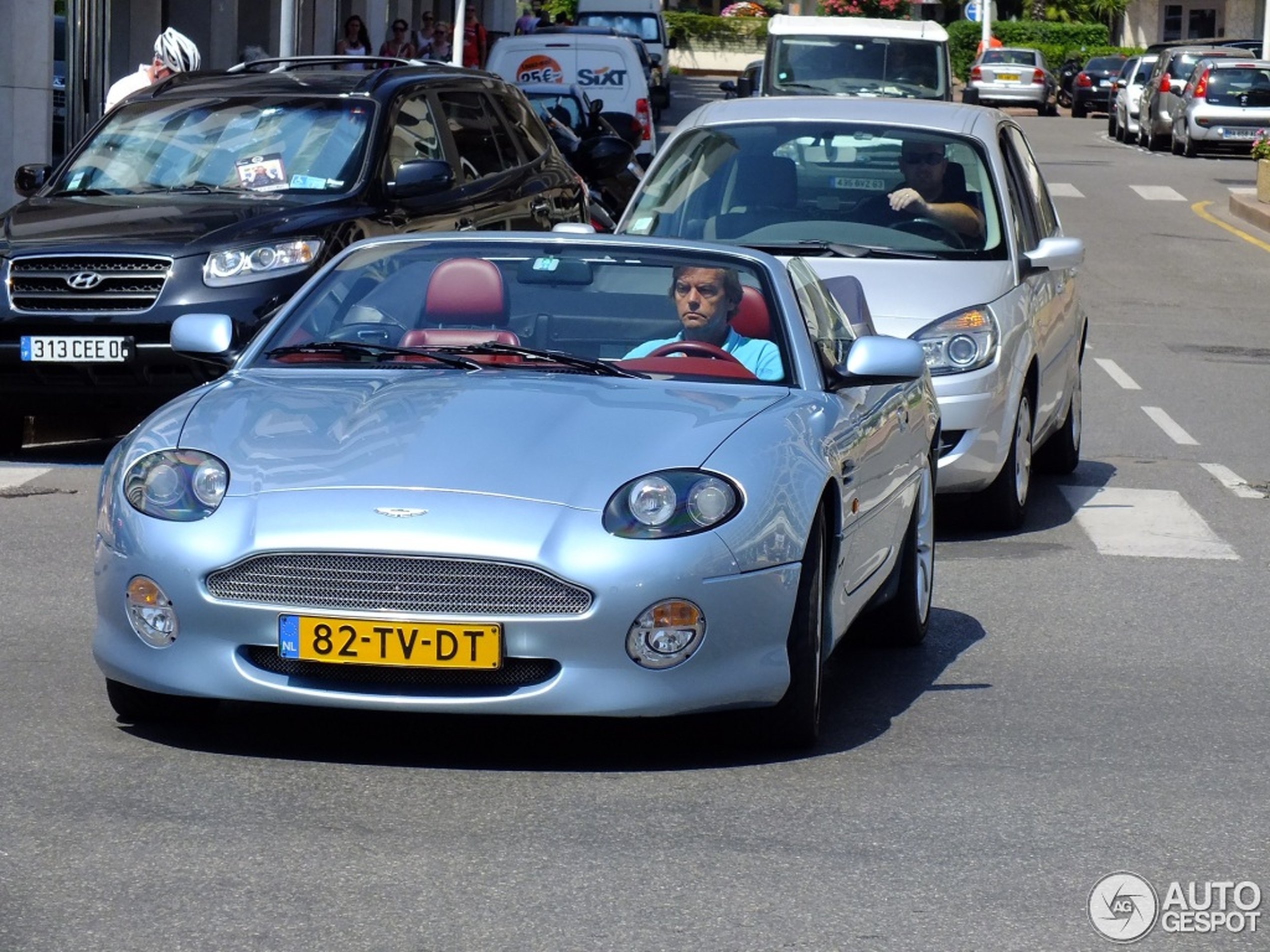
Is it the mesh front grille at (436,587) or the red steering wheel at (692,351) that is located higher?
the red steering wheel at (692,351)

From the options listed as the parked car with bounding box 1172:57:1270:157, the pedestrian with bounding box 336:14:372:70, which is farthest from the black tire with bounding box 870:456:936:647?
the parked car with bounding box 1172:57:1270:157

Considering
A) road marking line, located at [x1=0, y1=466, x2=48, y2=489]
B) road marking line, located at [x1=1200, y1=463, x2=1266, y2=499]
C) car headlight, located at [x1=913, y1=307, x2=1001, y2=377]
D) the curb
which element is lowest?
the curb

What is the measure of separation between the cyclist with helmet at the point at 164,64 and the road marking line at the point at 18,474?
14.6 ft

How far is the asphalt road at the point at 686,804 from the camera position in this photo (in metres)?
4.57

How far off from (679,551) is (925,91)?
21.4 metres

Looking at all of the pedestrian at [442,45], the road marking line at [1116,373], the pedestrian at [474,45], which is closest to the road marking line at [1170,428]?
the road marking line at [1116,373]

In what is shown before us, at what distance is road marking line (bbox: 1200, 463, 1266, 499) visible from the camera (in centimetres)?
1159

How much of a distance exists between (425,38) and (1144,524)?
101 ft

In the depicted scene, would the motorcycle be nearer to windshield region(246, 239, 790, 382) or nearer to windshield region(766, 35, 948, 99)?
windshield region(766, 35, 948, 99)

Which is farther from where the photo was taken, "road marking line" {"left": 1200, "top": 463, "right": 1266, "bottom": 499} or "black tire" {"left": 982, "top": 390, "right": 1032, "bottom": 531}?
"road marking line" {"left": 1200, "top": 463, "right": 1266, "bottom": 499}

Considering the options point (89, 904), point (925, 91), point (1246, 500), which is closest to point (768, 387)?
point (89, 904)

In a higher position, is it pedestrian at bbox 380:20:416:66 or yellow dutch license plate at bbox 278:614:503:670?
pedestrian at bbox 380:20:416:66

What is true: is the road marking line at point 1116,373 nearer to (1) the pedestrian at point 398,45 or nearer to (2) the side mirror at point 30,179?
(2) the side mirror at point 30,179

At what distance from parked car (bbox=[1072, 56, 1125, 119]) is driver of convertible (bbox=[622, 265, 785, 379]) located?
53.0 m
